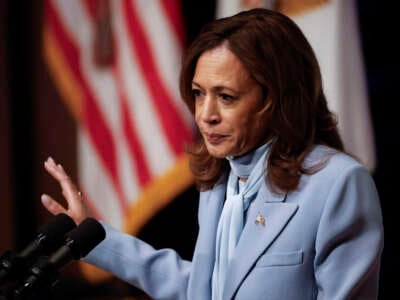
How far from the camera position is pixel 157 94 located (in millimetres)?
2244

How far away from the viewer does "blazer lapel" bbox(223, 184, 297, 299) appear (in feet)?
3.58

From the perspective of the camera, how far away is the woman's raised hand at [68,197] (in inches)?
49.8

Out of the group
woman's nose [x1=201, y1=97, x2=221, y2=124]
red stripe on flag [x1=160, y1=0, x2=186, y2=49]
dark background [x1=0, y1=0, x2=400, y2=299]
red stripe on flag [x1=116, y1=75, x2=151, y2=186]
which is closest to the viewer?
woman's nose [x1=201, y1=97, x2=221, y2=124]

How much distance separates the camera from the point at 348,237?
41.3 inches

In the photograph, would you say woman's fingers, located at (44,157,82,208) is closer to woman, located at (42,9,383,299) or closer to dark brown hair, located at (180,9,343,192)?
woman, located at (42,9,383,299)

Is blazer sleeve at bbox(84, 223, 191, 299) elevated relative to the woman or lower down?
lower down

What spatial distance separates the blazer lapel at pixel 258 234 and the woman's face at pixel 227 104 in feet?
0.32

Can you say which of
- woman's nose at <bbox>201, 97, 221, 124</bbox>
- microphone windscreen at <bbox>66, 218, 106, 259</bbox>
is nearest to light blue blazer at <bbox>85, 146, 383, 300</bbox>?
woman's nose at <bbox>201, 97, 221, 124</bbox>

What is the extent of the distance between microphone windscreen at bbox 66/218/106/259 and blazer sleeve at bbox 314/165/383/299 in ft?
1.07

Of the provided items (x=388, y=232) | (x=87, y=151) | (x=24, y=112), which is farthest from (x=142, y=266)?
(x=24, y=112)

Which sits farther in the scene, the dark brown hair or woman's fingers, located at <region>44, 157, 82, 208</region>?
woman's fingers, located at <region>44, 157, 82, 208</region>

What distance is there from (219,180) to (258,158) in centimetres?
12

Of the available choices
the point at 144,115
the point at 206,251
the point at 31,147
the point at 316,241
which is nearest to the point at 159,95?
the point at 144,115

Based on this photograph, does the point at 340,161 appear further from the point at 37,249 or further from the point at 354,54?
the point at 354,54
